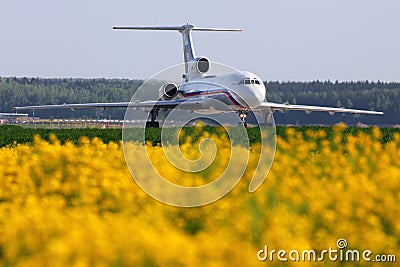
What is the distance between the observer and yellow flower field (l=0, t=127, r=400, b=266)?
19.8ft

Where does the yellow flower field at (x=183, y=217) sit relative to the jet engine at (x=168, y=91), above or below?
below

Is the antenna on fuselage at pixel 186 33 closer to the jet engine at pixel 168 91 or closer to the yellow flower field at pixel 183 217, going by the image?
the jet engine at pixel 168 91

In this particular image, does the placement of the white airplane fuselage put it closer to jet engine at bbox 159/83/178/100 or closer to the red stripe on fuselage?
the red stripe on fuselage

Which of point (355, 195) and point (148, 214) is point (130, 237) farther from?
point (355, 195)

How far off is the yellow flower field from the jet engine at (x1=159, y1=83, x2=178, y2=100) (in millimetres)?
36751

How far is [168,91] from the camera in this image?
4897cm

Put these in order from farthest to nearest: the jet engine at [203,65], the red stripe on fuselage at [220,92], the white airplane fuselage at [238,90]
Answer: the jet engine at [203,65], the red stripe on fuselage at [220,92], the white airplane fuselage at [238,90]

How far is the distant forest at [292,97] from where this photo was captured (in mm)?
107812

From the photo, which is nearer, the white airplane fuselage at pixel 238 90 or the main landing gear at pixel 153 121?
the white airplane fuselage at pixel 238 90

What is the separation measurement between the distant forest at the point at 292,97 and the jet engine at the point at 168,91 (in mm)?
54191

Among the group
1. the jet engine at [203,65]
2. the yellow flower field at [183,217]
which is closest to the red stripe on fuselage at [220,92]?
the jet engine at [203,65]

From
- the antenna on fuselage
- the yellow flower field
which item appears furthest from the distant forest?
the yellow flower field

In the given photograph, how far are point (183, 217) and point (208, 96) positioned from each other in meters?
36.8

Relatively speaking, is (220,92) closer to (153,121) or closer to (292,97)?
(153,121)
